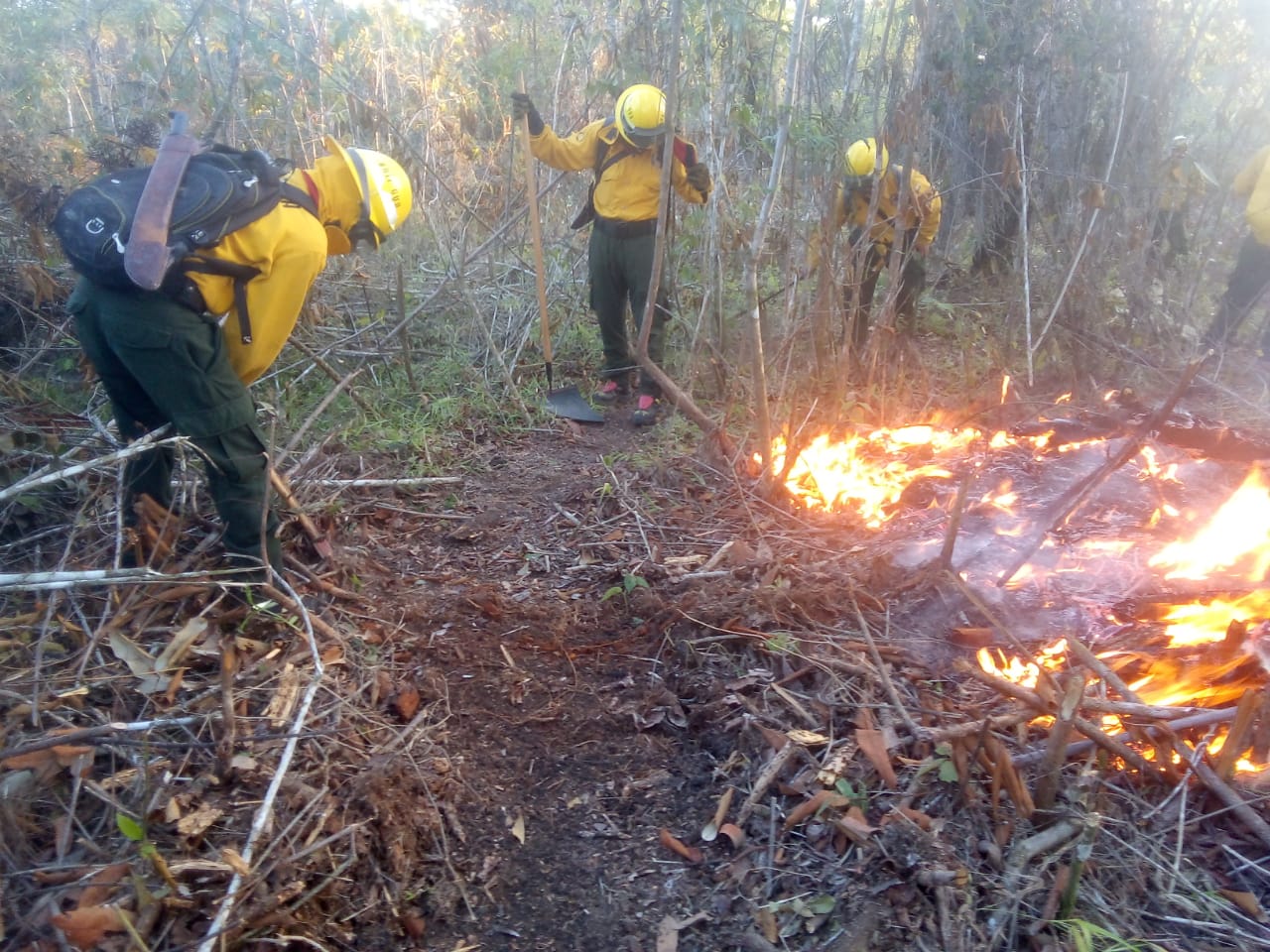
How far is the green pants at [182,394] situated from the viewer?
2854 mm

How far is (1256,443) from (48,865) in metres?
5.41

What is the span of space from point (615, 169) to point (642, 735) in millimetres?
3912

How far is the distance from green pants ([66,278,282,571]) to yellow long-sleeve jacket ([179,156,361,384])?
3.2 inches

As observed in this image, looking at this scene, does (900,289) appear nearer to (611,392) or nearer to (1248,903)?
(611,392)

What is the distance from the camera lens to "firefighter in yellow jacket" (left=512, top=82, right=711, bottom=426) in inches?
209

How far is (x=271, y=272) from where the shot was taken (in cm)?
301

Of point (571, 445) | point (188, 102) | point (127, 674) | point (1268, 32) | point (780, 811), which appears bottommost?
point (571, 445)

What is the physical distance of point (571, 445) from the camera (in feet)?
17.8

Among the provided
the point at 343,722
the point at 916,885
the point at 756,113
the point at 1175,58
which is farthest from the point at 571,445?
the point at 1175,58

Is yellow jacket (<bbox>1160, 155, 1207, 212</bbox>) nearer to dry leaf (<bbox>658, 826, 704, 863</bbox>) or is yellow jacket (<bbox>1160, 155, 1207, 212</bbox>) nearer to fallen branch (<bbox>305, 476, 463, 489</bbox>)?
fallen branch (<bbox>305, 476, 463, 489</bbox>)

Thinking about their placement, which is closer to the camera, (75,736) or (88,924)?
(88,924)

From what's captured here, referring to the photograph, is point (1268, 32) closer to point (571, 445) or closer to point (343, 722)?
point (571, 445)

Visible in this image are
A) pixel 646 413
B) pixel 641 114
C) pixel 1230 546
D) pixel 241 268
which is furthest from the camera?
pixel 646 413

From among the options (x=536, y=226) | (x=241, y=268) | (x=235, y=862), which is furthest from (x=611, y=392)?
(x=235, y=862)
